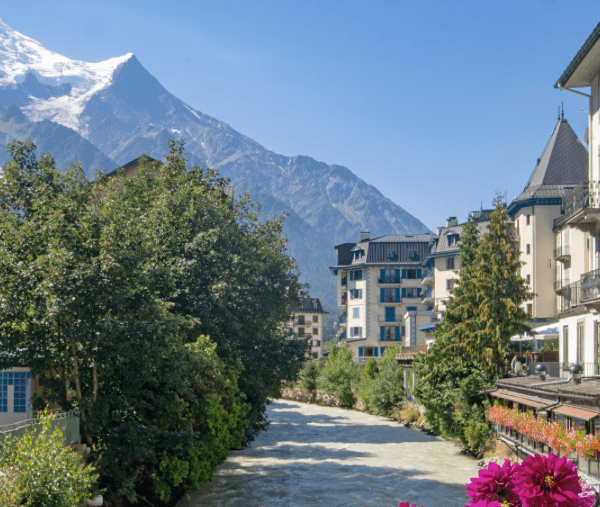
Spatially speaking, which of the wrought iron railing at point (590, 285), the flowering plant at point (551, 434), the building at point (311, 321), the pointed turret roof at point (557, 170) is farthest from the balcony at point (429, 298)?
the building at point (311, 321)

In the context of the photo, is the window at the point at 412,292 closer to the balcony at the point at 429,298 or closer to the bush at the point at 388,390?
the balcony at the point at 429,298

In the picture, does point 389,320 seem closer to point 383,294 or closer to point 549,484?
point 383,294

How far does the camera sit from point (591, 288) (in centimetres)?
3119

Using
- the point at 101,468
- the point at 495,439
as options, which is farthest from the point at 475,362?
the point at 101,468

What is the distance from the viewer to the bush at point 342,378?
266 ft

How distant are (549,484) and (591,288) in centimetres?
2629

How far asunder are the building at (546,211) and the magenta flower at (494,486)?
2110 inches

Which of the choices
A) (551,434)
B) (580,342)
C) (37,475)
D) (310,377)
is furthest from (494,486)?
(310,377)

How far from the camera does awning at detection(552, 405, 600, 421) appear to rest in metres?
22.9

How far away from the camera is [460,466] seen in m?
38.8

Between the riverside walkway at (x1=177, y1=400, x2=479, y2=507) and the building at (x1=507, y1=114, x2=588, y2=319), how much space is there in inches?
651

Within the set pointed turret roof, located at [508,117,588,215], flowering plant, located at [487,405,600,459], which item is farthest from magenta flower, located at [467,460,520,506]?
pointed turret roof, located at [508,117,588,215]

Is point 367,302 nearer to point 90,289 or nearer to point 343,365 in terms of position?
point 343,365

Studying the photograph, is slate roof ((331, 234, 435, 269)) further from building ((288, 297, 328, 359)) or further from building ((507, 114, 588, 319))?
building ((288, 297, 328, 359))
